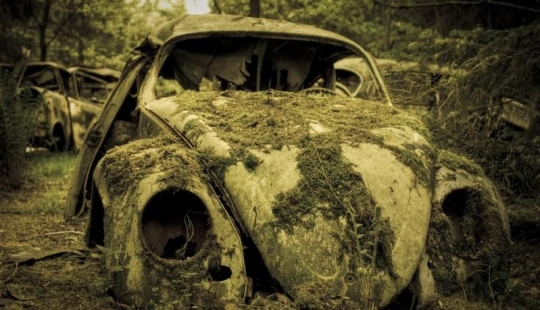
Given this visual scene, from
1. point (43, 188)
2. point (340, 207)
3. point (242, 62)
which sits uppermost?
point (242, 62)

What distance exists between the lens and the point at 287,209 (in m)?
2.63

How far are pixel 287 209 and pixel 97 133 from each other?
2.98 meters

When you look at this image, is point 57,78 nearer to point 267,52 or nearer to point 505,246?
point 267,52

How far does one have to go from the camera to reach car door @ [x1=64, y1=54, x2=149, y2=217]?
4.98 m

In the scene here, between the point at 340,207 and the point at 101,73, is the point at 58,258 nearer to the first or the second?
the point at 340,207

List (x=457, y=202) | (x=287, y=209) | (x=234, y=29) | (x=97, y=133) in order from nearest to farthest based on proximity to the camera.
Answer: (x=287, y=209), (x=457, y=202), (x=234, y=29), (x=97, y=133)

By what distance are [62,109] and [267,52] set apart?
6.77 meters

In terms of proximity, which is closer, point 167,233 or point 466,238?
point 167,233

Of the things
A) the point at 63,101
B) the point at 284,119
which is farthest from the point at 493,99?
the point at 63,101

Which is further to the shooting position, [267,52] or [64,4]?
[64,4]

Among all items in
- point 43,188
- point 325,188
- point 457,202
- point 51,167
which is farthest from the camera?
point 51,167

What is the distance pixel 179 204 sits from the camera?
285 cm

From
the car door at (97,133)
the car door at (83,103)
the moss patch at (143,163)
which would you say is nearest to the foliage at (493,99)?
the car door at (97,133)

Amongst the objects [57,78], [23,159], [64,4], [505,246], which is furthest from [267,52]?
[64,4]
